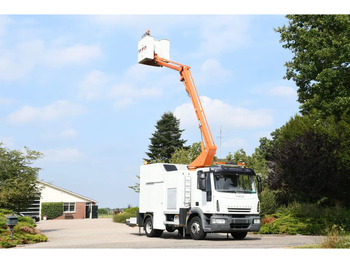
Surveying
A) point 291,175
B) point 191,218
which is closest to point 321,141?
point 291,175

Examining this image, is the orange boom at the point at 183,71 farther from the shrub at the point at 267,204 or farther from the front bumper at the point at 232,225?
the shrub at the point at 267,204

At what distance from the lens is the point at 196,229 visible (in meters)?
18.7

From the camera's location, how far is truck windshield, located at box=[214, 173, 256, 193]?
1844 centimetres

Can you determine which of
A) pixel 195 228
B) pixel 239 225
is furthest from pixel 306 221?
pixel 195 228

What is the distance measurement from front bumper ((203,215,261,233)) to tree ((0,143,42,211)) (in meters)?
11.6

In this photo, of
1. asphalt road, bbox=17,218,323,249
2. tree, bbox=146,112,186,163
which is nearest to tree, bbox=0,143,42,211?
asphalt road, bbox=17,218,323,249

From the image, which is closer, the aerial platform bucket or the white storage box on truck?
the white storage box on truck

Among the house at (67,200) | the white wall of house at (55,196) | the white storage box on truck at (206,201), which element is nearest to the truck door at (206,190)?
the white storage box on truck at (206,201)

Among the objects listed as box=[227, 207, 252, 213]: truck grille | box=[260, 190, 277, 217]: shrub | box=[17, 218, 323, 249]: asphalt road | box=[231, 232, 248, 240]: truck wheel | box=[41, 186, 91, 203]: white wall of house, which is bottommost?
box=[17, 218, 323, 249]: asphalt road

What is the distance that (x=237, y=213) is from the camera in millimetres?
18484

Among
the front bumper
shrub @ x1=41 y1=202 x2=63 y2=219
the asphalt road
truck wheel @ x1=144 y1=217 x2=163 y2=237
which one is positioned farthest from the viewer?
shrub @ x1=41 y1=202 x2=63 y2=219

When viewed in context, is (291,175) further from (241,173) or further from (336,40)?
(336,40)

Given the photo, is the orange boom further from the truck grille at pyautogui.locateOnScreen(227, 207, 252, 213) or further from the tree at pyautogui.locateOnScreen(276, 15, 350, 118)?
the tree at pyautogui.locateOnScreen(276, 15, 350, 118)

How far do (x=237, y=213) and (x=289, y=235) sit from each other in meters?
5.20
